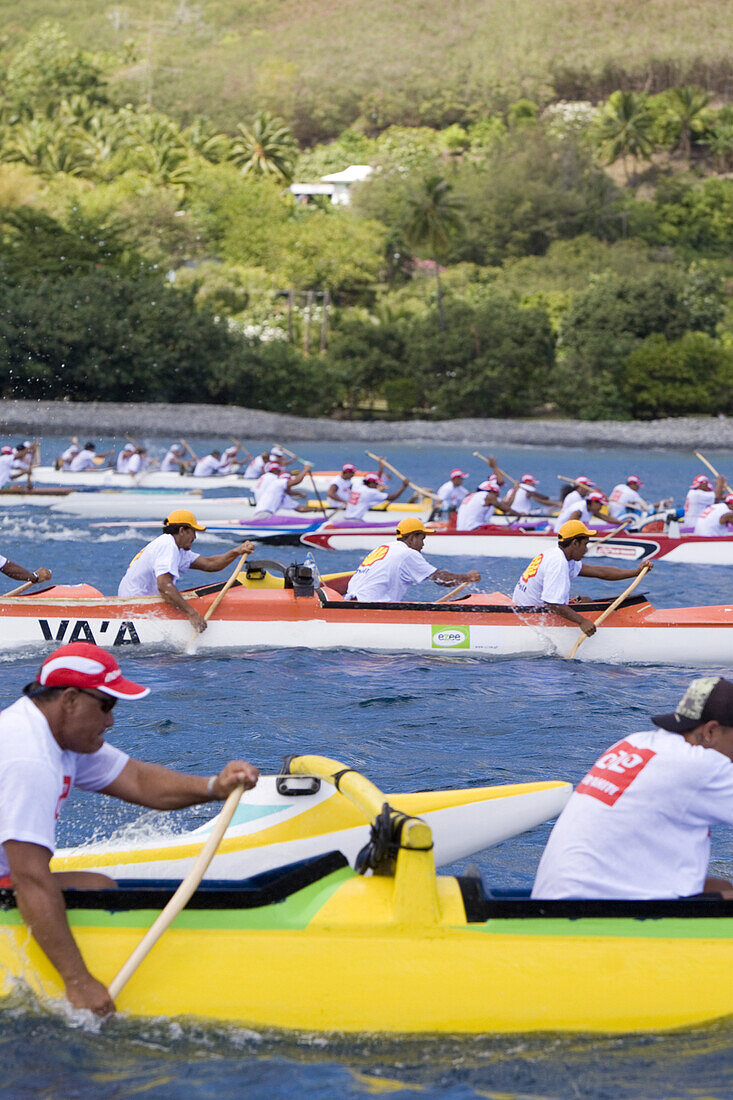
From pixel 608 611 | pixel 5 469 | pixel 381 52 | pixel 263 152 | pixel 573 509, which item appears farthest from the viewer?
pixel 381 52

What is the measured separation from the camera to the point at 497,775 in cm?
985

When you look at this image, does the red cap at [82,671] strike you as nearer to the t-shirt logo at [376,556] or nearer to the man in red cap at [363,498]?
the t-shirt logo at [376,556]

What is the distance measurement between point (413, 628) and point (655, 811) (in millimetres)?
8151

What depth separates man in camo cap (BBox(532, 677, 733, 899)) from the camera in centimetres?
500

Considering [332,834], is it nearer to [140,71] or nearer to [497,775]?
[497,775]

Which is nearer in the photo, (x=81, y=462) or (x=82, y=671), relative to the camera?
(x=82, y=671)

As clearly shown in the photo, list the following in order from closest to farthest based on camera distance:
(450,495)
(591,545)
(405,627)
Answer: (405,627), (591,545), (450,495)

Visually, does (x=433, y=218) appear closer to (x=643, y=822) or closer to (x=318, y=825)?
(x=318, y=825)

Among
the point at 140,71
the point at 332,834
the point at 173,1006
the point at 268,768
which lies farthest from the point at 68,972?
the point at 140,71

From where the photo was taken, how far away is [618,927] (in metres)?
5.10

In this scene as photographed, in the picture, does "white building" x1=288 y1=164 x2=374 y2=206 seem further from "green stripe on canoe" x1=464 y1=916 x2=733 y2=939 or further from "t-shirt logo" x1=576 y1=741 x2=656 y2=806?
"green stripe on canoe" x1=464 y1=916 x2=733 y2=939

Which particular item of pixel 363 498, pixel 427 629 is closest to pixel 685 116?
pixel 363 498

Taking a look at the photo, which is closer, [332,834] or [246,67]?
[332,834]

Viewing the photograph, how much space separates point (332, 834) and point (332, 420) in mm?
54688
